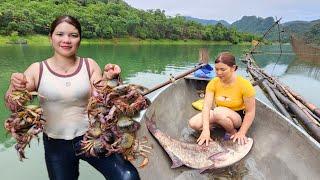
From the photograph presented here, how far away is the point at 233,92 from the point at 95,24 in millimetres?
60705

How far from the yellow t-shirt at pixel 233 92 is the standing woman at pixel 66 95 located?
96.6 inches

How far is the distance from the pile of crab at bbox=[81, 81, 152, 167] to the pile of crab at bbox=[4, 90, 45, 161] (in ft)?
1.19

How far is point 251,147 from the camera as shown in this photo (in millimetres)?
5234

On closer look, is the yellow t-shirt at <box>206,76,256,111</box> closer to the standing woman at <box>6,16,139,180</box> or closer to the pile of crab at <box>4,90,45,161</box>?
the standing woman at <box>6,16,139,180</box>

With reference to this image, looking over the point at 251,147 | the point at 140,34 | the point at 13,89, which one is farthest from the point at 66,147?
the point at 140,34

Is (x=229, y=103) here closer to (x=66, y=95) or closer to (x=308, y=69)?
(x=66, y=95)

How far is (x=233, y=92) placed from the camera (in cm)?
499

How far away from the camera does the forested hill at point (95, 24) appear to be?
2003 inches

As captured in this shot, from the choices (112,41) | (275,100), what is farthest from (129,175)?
(112,41)

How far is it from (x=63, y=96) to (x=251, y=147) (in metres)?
3.26

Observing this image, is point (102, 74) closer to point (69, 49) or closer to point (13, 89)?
point (69, 49)

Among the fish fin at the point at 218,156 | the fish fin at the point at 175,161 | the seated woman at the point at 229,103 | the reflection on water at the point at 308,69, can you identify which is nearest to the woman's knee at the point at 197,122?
the seated woman at the point at 229,103

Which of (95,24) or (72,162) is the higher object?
(72,162)

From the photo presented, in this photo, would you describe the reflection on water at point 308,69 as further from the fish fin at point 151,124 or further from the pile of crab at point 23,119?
the pile of crab at point 23,119
